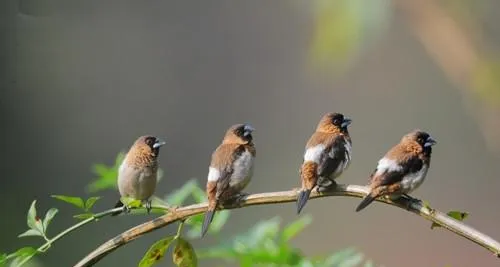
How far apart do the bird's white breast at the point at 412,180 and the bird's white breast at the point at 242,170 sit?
0.18m

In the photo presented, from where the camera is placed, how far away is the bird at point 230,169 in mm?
883

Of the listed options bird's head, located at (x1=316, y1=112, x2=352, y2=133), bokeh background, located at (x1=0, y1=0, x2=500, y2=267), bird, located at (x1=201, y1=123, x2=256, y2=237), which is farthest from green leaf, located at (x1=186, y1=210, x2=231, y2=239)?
bokeh background, located at (x1=0, y1=0, x2=500, y2=267)

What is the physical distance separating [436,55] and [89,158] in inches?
32.0

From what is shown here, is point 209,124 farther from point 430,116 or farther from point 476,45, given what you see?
point 476,45

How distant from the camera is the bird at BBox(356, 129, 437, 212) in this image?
2.72 ft

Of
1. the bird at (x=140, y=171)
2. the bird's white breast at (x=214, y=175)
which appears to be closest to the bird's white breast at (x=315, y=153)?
the bird's white breast at (x=214, y=175)

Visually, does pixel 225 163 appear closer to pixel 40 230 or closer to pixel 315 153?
pixel 315 153

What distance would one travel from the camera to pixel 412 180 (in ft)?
2.87

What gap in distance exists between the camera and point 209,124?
1.73 m

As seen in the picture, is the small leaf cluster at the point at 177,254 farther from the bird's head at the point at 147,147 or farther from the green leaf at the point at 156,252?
the bird's head at the point at 147,147

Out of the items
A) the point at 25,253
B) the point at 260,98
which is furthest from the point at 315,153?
the point at 260,98

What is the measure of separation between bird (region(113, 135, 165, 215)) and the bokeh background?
1.96 ft

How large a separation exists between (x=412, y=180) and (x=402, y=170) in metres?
0.02

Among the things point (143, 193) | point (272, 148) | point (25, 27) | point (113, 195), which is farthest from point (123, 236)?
point (25, 27)
